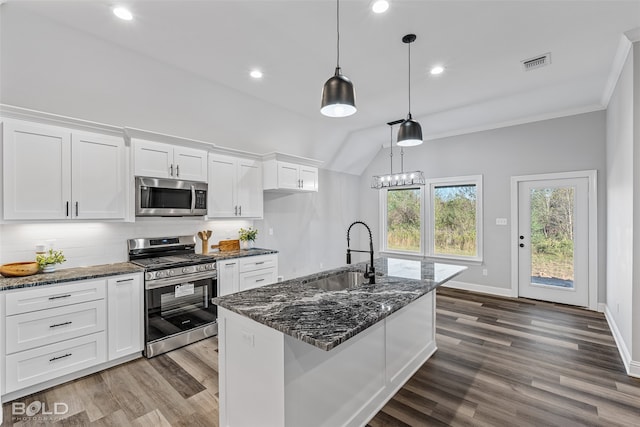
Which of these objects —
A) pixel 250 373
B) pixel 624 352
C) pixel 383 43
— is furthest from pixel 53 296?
pixel 624 352

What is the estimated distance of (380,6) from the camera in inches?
84.8

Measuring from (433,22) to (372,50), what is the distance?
1.92 ft

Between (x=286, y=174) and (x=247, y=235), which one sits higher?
(x=286, y=174)

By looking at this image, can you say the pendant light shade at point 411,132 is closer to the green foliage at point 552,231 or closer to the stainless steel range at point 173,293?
the stainless steel range at point 173,293

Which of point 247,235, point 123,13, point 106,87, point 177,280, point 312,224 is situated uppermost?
point 123,13

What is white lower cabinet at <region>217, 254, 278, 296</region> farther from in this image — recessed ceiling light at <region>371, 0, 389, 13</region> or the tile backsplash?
recessed ceiling light at <region>371, 0, 389, 13</region>

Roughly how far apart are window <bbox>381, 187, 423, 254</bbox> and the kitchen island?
383 cm

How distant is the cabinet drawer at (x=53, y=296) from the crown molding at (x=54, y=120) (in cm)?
144

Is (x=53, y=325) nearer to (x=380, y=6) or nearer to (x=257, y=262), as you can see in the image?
(x=257, y=262)

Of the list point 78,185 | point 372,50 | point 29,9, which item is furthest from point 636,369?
point 29,9

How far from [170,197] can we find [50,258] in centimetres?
119

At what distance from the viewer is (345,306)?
5.70 feet

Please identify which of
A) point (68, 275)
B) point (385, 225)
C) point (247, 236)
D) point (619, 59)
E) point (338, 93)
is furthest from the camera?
point (385, 225)

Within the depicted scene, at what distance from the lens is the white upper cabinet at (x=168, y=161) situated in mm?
3111
